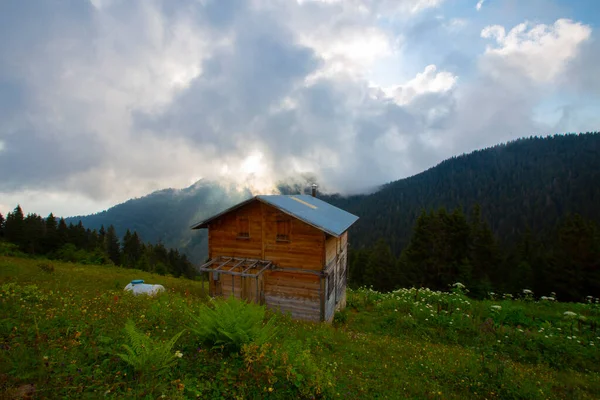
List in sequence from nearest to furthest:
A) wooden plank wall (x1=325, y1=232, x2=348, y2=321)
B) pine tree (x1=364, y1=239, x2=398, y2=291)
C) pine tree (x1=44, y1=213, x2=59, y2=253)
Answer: wooden plank wall (x1=325, y1=232, x2=348, y2=321), pine tree (x1=364, y1=239, x2=398, y2=291), pine tree (x1=44, y1=213, x2=59, y2=253)

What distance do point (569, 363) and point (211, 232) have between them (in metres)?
18.1

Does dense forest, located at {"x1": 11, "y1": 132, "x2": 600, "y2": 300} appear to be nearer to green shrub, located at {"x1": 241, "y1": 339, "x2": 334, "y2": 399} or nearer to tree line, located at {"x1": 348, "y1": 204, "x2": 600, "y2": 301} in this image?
tree line, located at {"x1": 348, "y1": 204, "x2": 600, "y2": 301}

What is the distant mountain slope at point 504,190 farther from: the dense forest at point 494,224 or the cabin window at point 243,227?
the cabin window at point 243,227

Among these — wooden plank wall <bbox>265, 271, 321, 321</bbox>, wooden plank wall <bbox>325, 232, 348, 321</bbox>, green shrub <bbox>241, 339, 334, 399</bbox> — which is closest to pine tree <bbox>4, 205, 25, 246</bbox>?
wooden plank wall <bbox>265, 271, 321, 321</bbox>

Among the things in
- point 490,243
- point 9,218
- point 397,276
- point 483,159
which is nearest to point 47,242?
point 9,218

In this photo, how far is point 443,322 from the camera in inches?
598

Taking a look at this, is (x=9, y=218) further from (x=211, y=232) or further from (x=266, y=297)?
(x=266, y=297)

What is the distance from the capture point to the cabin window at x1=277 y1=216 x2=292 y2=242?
15.7 meters

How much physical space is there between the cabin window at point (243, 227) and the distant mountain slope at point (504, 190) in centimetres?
8566

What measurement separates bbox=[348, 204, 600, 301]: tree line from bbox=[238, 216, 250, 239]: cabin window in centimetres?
3003

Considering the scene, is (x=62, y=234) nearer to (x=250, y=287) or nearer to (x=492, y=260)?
(x=250, y=287)

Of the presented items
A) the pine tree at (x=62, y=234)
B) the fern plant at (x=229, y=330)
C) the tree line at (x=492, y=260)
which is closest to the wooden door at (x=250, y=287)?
the fern plant at (x=229, y=330)

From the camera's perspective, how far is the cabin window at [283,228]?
15664mm

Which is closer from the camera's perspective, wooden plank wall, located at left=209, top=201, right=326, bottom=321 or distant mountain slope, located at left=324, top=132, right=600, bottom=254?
wooden plank wall, located at left=209, top=201, right=326, bottom=321
